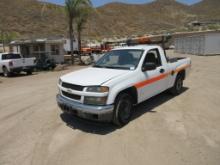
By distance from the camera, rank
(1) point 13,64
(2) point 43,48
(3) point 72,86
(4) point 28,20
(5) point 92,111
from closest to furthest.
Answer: (5) point 92,111 < (3) point 72,86 < (1) point 13,64 < (2) point 43,48 < (4) point 28,20

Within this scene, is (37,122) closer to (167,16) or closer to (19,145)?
(19,145)

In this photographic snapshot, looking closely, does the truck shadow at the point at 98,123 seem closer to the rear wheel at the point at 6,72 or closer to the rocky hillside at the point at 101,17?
the rear wheel at the point at 6,72

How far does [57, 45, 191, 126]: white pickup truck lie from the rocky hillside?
2074cm

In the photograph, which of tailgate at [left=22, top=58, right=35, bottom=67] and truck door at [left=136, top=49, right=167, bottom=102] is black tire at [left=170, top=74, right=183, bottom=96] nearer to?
truck door at [left=136, top=49, right=167, bottom=102]

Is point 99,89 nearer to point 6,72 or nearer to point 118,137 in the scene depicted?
point 118,137

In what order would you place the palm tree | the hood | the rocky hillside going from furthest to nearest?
1. the rocky hillside
2. the palm tree
3. the hood

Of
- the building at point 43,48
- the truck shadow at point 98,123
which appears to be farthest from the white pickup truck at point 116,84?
the building at point 43,48

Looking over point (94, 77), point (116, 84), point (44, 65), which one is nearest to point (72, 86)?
point (94, 77)

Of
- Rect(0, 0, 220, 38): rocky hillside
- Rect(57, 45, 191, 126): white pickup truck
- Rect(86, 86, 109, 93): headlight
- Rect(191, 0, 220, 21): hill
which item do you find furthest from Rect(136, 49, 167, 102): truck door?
Rect(191, 0, 220, 21): hill

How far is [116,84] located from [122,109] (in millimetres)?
674

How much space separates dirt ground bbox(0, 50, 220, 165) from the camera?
4176 millimetres

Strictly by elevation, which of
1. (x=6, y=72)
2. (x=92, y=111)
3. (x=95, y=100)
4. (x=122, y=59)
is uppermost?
(x=122, y=59)

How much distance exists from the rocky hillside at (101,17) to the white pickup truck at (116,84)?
2074cm

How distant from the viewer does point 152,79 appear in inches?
251
